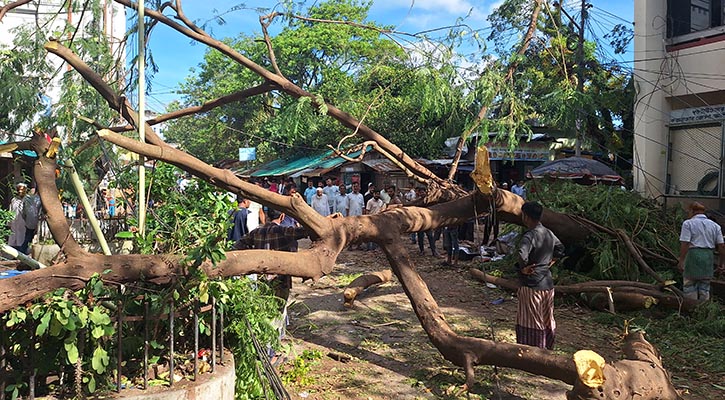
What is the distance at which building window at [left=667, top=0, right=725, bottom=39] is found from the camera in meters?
11.5

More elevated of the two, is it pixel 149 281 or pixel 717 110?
pixel 717 110

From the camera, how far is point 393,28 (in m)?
6.91

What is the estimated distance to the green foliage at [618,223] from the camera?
26.1 feet

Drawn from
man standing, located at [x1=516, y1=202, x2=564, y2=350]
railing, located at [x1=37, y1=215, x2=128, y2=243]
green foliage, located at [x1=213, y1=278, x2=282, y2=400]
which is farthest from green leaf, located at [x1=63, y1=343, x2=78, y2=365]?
railing, located at [x1=37, y1=215, x2=128, y2=243]

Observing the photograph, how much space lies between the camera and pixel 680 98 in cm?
1162

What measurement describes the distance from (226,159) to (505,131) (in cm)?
3291

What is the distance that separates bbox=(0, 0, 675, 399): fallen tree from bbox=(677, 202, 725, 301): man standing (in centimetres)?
153

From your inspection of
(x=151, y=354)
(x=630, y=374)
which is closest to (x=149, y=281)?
(x=151, y=354)

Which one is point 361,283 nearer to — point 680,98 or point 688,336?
point 688,336

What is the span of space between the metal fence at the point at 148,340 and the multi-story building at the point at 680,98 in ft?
32.3

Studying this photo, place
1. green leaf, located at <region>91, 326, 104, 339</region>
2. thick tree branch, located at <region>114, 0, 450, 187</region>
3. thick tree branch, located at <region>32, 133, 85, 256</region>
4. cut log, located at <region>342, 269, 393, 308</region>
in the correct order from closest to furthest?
green leaf, located at <region>91, 326, 104, 339</region> < thick tree branch, located at <region>32, 133, 85, 256</region> < thick tree branch, located at <region>114, 0, 450, 187</region> < cut log, located at <region>342, 269, 393, 308</region>

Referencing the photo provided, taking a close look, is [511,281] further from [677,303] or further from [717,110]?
[717,110]

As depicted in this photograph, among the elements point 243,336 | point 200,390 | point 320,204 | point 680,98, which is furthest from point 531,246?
point 320,204

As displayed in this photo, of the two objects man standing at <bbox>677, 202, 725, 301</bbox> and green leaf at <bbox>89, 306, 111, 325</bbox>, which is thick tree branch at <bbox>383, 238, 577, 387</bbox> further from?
man standing at <bbox>677, 202, 725, 301</bbox>
